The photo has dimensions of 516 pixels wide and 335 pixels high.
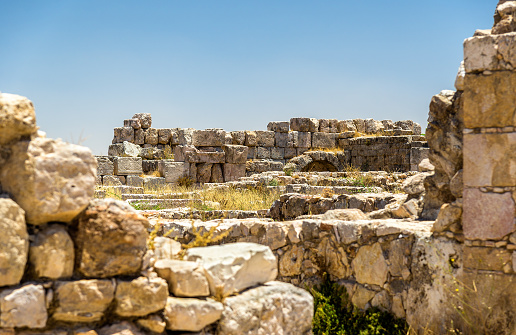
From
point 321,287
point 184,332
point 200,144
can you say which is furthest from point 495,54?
point 200,144

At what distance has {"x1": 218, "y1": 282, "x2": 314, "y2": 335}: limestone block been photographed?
2768 millimetres

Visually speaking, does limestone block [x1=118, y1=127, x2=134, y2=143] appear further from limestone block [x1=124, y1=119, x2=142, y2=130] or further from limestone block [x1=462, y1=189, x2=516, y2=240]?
limestone block [x1=462, y1=189, x2=516, y2=240]

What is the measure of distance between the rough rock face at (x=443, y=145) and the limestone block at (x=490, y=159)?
1.04 ft

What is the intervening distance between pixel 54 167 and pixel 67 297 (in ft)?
2.03

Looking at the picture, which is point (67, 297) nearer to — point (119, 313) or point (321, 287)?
point (119, 313)

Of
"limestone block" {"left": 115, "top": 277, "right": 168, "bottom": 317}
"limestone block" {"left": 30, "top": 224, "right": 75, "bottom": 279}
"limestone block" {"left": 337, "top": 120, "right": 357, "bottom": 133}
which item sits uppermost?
"limestone block" {"left": 337, "top": 120, "right": 357, "bottom": 133}

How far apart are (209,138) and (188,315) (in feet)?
50.9

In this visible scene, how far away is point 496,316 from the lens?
4.38m

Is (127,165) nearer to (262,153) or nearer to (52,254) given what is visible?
(262,153)

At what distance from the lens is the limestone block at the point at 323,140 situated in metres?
20.2

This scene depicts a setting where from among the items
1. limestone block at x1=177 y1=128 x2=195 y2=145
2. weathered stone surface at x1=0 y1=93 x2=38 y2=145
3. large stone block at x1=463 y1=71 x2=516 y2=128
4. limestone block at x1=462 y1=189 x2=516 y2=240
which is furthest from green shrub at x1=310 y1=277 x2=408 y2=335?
limestone block at x1=177 y1=128 x2=195 y2=145

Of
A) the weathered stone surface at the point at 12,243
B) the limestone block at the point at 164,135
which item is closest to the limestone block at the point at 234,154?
the limestone block at the point at 164,135

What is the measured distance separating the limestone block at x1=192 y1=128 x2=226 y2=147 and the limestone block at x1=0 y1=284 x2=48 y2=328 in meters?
15.7

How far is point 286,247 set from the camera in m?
5.66
